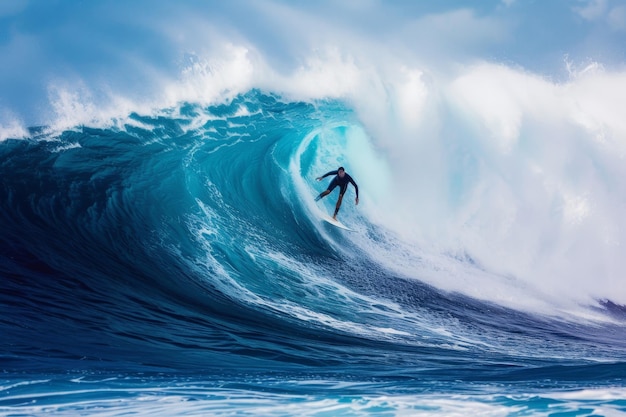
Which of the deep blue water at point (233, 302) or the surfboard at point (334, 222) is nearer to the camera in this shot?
the deep blue water at point (233, 302)

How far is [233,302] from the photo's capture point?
575cm

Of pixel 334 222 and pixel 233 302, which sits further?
pixel 334 222

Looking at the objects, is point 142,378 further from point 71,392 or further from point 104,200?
point 104,200

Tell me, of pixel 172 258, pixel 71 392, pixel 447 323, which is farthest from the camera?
pixel 172 258

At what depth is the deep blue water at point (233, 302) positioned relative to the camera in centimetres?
329

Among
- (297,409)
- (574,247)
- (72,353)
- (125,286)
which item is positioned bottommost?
(297,409)

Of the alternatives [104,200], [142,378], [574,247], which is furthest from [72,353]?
[574,247]

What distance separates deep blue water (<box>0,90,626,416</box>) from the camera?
3289 millimetres

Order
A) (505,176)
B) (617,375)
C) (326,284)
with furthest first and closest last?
(505,176), (326,284), (617,375)

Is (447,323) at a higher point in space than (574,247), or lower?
lower

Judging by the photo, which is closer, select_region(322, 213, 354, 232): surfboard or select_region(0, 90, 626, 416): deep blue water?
select_region(0, 90, 626, 416): deep blue water

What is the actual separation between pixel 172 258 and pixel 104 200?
4.89ft

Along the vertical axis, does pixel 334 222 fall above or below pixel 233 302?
above

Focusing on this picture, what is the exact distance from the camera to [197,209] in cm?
797
